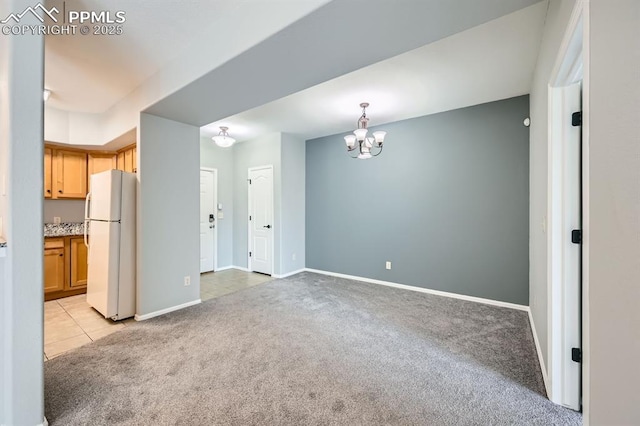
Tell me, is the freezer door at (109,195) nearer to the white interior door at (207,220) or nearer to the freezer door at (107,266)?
the freezer door at (107,266)

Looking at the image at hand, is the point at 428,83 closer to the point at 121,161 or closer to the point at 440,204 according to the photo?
the point at 440,204

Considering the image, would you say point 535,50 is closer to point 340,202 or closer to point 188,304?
point 340,202

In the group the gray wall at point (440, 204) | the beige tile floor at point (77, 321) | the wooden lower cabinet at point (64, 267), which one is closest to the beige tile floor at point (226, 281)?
the beige tile floor at point (77, 321)

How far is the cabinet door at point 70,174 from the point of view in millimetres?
4234

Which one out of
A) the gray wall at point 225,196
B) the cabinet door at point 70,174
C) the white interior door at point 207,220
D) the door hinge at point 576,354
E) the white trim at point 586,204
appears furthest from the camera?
the gray wall at point 225,196

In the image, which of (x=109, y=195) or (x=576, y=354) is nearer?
(x=576, y=354)

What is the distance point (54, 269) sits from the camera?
394 centimetres

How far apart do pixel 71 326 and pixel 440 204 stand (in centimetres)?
487

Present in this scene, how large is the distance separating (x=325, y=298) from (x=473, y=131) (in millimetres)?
3141

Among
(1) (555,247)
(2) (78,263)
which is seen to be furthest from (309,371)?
(2) (78,263)

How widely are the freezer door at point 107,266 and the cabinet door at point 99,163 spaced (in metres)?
1.67

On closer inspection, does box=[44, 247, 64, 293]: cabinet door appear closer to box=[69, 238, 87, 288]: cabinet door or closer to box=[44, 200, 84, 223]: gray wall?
box=[69, 238, 87, 288]: cabinet door

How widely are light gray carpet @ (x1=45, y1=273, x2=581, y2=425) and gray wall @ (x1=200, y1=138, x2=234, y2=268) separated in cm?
248

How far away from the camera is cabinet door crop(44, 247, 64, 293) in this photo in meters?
3.88
